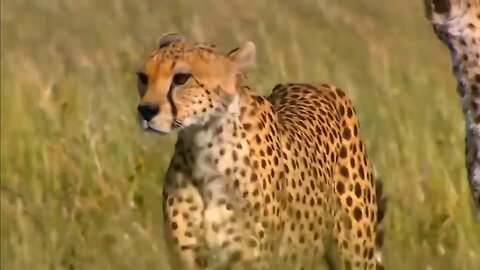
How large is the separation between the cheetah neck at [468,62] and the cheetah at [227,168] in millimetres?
413

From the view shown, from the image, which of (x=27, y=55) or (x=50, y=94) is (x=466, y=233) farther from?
(x=27, y=55)

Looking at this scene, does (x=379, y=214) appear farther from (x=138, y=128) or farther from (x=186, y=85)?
(x=138, y=128)

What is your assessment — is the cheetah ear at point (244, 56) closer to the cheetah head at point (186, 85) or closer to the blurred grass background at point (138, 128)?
the cheetah head at point (186, 85)

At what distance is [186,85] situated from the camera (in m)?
3.90

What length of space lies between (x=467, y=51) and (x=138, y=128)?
1.52 m

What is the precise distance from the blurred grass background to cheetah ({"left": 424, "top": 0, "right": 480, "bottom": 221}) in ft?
0.89

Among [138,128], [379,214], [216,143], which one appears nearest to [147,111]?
[216,143]

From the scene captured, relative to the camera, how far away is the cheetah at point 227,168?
3.91 meters

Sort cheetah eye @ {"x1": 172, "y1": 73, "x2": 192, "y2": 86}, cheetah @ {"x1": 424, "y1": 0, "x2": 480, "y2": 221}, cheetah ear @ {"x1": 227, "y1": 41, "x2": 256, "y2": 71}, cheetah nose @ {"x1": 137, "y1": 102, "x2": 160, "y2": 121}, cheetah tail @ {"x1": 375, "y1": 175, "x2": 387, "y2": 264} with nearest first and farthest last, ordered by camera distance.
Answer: cheetah nose @ {"x1": 137, "y1": 102, "x2": 160, "y2": 121}, cheetah eye @ {"x1": 172, "y1": 73, "x2": 192, "y2": 86}, cheetah ear @ {"x1": 227, "y1": 41, "x2": 256, "y2": 71}, cheetah @ {"x1": 424, "y1": 0, "x2": 480, "y2": 221}, cheetah tail @ {"x1": 375, "y1": 175, "x2": 387, "y2": 264}

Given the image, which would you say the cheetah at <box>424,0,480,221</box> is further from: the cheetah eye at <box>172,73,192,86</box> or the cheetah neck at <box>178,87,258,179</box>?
the cheetah eye at <box>172,73,192,86</box>

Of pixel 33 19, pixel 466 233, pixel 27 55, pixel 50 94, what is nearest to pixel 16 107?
pixel 50 94

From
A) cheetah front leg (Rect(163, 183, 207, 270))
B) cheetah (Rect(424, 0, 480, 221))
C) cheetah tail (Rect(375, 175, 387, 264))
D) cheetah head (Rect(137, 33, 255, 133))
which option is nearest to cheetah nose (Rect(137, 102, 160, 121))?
cheetah head (Rect(137, 33, 255, 133))

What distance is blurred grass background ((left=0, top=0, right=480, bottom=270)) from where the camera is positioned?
4680 millimetres

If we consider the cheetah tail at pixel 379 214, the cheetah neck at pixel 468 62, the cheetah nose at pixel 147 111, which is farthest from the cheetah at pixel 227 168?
the cheetah neck at pixel 468 62
